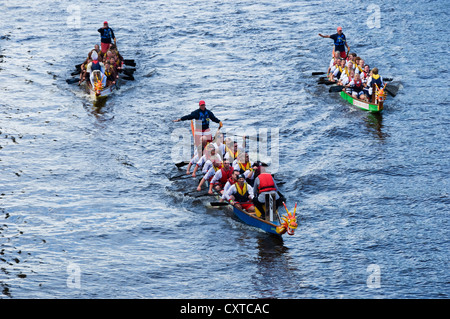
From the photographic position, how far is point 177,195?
30547 mm

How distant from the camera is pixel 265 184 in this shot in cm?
2530

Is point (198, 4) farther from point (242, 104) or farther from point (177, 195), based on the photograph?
point (177, 195)

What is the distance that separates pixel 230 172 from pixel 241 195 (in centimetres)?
190

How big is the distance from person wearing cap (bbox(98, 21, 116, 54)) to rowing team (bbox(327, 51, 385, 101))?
1657 centimetres

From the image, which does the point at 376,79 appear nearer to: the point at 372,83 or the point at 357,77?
the point at 372,83

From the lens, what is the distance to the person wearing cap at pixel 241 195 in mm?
27031

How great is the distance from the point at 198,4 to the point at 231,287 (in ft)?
162

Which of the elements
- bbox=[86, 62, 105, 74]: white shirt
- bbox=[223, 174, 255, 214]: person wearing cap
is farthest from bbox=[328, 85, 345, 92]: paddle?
bbox=[223, 174, 255, 214]: person wearing cap

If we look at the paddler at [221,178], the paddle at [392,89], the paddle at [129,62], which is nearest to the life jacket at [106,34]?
the paddle at [129,62]

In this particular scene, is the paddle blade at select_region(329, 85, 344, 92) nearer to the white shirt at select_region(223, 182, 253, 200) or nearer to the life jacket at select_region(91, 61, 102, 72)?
the life jacket at select_region(91, 61, 102, 72)

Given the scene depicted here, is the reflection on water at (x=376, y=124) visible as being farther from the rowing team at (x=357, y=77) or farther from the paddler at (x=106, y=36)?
the paddler at (x=106, y=36)

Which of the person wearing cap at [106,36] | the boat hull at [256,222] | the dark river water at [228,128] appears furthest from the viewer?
the person wearing cap at [106,36]

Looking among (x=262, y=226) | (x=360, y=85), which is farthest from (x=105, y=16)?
(x=262, y=226)

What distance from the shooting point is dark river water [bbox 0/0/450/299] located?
24750 millimetres
